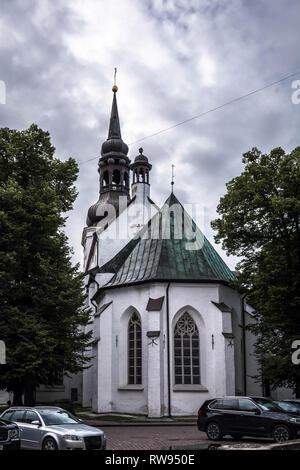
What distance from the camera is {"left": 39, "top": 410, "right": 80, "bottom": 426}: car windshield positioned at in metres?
13.9

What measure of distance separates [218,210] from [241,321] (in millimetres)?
8644

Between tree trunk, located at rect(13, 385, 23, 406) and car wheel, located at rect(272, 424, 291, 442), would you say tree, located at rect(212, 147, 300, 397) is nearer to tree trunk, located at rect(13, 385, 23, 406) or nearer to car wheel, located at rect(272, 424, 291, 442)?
car wheel, located at rect(272, 424, 291, 442)

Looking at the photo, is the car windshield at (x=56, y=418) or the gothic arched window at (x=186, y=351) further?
the gothic arched window at (x=186, y=351)

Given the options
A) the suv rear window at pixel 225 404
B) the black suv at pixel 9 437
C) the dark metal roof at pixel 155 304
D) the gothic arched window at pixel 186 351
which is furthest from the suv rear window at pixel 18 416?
the gothic arched window at pixel 186 351

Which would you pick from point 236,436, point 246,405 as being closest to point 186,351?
point 236,436

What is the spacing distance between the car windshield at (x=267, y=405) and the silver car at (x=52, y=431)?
562 cm

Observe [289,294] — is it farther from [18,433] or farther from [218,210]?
[18,433]

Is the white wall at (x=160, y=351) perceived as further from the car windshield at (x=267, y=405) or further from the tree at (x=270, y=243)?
the car windshield at (x=267, y=405)

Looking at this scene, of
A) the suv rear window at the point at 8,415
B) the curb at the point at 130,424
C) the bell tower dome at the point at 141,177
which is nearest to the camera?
the suv rear window at the point at 8,415

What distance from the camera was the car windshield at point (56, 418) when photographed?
13.9 m

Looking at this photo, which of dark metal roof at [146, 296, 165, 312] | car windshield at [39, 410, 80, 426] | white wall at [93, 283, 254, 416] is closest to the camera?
car windshield at [39, 410, 80, 426]

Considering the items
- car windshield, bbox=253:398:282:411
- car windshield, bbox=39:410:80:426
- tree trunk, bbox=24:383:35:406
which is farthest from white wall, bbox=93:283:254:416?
car windshield, bbox=39:410:80:426
